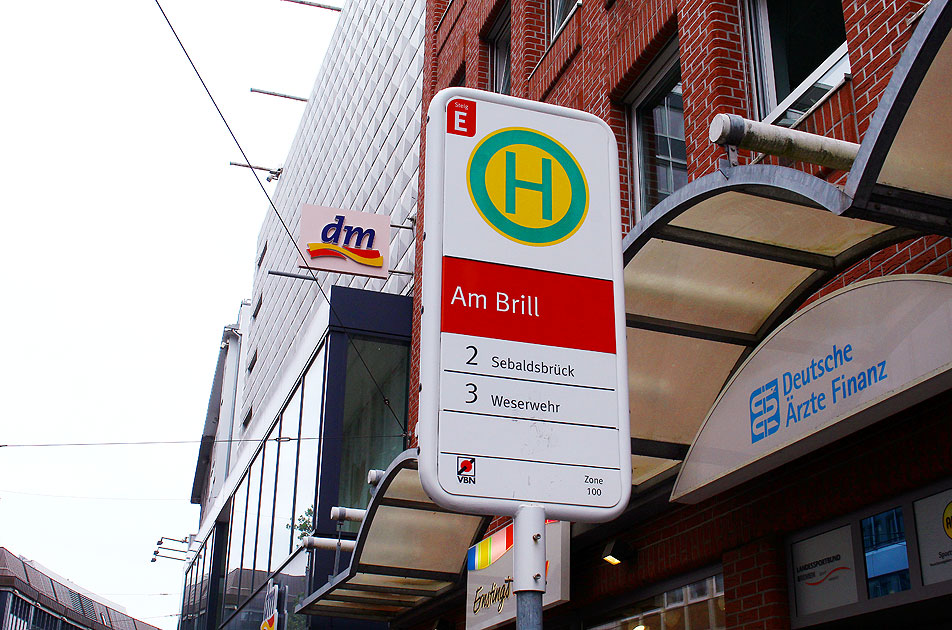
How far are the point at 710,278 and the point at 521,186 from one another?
3.05m

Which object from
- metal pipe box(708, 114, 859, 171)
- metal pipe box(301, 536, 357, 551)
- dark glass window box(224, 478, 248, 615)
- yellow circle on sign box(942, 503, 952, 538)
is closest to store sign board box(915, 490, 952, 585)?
yellow circle on sign box(942, 503, 952, 538)

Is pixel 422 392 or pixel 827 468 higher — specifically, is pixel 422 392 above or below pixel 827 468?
below

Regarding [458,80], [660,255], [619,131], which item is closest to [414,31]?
[458,80]

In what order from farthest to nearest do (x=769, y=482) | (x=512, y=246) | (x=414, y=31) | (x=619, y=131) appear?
1. (x=414, y=31)
2. (x=619, y=131)
3. (x=769, y=482)
4. (x=512, y=246)

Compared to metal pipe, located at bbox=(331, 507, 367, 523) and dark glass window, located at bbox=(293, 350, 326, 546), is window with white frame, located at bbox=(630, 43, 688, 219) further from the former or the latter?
dark glass window, located at bbox=(293, 350, 326, 546)

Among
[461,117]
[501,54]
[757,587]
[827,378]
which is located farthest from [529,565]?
[501,54]

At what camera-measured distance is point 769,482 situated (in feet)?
20.7

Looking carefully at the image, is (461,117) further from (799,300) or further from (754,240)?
(799,300)

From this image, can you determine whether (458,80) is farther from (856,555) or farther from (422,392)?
(422,392)

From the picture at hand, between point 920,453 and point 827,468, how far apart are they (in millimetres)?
739

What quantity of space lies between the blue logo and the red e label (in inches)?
105

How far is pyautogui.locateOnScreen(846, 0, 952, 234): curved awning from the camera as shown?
3574 millimetres

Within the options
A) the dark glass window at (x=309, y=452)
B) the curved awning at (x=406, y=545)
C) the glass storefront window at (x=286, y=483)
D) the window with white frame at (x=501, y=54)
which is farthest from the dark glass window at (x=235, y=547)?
the window with white frame at (x=501, y=54)

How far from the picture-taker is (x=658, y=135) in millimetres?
9875
